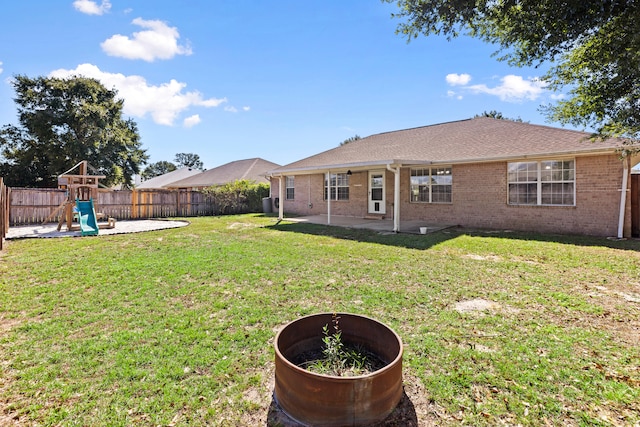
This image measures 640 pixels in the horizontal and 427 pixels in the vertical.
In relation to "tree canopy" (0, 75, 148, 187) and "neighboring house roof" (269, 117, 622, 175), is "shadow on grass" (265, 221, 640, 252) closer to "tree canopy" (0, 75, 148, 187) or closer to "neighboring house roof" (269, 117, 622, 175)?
"neighboring house roof" (269, 117, 622, 175)

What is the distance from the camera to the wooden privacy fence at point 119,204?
46.1 ft

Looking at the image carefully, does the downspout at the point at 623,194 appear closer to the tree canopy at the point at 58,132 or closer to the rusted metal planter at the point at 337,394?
the rusted metal planter at the point at 337,394

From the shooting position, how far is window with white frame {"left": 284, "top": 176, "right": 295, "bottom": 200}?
64.9 feet

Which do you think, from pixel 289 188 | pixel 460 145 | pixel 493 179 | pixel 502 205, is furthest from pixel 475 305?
pixel 289 188

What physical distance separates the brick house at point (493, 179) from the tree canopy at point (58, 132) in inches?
Answer: 810

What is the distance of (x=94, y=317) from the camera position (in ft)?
12.7

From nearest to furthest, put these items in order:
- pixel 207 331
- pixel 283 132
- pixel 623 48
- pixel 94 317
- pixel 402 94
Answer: pixel 207 331
pixel 94 317
pixel 623 48
pixel 402 94
pixel 283 132

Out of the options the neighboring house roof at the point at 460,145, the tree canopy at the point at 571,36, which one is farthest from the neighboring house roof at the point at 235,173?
the tree canopy at the point at 571,36

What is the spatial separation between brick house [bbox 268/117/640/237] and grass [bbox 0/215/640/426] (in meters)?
3.26

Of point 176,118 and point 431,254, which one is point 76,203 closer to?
point 431,254

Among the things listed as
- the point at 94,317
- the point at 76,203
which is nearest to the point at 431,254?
the point at 94,317

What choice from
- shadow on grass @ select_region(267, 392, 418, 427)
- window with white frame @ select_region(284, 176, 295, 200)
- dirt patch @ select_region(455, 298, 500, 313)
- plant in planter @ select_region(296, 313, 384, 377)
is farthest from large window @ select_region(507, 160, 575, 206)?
window with white frame @ select_region(284, 176, 295, 200)

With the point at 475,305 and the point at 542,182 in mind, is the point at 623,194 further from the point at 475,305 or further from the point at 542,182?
the point at 475,305

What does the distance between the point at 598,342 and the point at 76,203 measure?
49.4 feet
